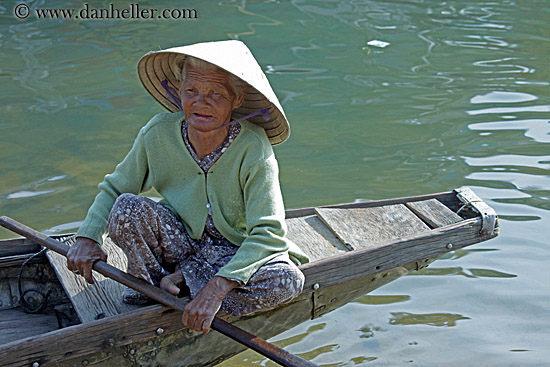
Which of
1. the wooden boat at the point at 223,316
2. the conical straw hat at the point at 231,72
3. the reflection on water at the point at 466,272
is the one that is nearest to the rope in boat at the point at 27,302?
the wooden boat at the point at 223,316

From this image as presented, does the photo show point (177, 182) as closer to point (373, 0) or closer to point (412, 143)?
point (412, 143)

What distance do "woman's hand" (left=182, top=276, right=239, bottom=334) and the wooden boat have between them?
163mm

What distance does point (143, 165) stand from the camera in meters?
2.78

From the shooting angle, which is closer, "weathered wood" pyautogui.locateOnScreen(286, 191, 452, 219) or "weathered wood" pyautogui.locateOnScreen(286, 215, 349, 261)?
"weathered wood" pyautogui.locateOnScreen(286, 215, 349, 261)

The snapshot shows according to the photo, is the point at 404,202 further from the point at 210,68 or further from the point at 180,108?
the point at 210,68

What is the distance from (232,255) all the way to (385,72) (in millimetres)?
5584

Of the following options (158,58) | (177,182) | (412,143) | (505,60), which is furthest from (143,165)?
(505,60)

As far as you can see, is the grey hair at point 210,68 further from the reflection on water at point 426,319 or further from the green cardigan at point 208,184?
the reflection on water at point 426,319

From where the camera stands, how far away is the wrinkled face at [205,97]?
Result: 2541 mm

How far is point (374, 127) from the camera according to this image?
6215 mm

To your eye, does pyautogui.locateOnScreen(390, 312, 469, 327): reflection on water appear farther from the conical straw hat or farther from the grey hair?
the grey hair

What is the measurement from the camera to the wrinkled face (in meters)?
2.54

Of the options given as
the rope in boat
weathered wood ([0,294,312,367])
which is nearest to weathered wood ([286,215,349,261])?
weathered wood ([0,294,312,367])

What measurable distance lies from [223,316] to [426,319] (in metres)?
1.38
